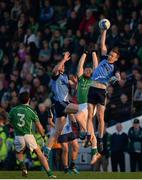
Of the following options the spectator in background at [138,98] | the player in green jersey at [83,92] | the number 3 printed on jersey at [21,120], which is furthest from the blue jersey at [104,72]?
the spectator in background at [138,98]

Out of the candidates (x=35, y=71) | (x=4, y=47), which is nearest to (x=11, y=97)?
(x=35, y=71)

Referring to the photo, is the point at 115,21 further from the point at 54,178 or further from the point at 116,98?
the point at 54,178

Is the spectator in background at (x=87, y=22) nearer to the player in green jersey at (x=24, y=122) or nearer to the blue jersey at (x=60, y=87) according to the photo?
the blue jersey at (x=60, y=87)

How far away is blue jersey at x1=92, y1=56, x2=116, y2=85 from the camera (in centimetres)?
2558

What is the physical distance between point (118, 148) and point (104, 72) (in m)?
5.08

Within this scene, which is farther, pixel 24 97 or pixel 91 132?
pixel 91 132

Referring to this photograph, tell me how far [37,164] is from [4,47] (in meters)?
7.03

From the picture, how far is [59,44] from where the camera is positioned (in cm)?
3416

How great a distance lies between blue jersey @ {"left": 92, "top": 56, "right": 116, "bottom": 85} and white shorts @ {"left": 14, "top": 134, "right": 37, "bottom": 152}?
98.5 inches

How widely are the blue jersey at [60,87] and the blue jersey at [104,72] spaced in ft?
2.41

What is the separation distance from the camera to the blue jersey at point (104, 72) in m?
25.6

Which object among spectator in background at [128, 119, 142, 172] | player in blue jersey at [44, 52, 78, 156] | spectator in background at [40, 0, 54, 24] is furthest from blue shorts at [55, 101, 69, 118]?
spectator in background at [40, 0, 54, 24]

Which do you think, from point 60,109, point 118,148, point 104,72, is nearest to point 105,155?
point 118,148

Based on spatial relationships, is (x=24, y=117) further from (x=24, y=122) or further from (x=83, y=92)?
(x=83, y=92)
